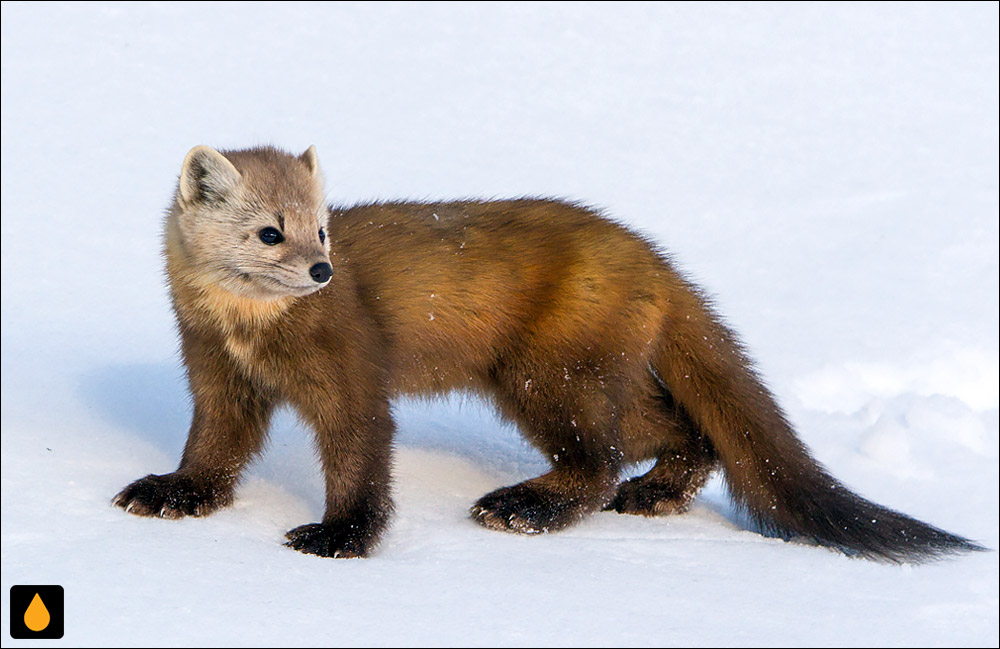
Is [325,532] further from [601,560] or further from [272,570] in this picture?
[601,560]

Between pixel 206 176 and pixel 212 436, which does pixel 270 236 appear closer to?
pixel 206 176

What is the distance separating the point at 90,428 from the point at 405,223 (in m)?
2.04

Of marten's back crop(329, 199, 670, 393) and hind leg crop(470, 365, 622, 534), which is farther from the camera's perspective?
hind leg crop(470, 365, 622, 534)

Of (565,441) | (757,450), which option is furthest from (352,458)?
(757,450)

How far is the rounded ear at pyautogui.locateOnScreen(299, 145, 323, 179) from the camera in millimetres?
5656

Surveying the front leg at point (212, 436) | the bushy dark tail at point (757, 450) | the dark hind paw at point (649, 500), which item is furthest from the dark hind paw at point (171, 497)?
the bushy dark tail at point (757, 450)

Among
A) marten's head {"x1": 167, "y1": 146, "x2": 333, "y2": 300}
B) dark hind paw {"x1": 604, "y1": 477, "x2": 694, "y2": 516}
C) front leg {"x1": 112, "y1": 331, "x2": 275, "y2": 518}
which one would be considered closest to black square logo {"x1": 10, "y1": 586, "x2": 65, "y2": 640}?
front leg {"x1": 112, "y1": 331, "x2": 275, "y2": 518}

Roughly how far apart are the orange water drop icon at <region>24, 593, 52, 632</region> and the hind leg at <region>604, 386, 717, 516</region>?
10.4 feet

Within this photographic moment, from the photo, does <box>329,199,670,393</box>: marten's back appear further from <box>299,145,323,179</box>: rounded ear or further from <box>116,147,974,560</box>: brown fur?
<box>299,145,323,179</box>: rounded ear

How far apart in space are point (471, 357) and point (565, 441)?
0.62 m

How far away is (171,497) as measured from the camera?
5555 mm

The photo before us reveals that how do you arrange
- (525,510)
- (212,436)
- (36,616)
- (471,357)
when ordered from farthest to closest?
(471,357) → (525,510) → (212,436) → (36,616)

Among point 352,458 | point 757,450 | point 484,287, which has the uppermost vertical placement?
point 484,287

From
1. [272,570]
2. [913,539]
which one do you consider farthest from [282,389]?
[913,539]
